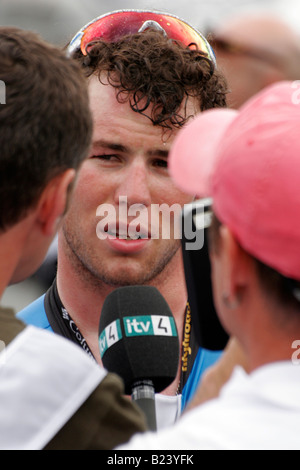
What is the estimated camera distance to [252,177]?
1278 mm

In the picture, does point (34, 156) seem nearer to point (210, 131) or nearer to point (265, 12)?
point (210, 131)

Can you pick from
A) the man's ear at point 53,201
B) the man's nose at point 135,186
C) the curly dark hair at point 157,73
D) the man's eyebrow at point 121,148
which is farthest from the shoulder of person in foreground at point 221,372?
the curly dark hair at point 157,73

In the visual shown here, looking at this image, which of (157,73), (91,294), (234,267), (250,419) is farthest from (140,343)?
(157,73)

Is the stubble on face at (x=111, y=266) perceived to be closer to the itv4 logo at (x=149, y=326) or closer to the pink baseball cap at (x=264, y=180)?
the itv4 logo at (x=149, y=326)

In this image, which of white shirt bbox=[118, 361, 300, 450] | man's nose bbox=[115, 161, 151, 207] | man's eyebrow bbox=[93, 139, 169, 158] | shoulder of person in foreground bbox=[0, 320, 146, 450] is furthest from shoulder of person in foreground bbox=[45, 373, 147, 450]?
man's eyebrow bbox=[93, 139, 169, 158]

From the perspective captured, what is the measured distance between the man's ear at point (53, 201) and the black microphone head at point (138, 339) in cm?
36

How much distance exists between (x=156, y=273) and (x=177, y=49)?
0.86 meters

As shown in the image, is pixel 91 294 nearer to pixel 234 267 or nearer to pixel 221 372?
pixel 221 372

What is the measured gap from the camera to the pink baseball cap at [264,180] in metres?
1.26

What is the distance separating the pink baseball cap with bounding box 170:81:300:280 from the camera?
1.26 meters

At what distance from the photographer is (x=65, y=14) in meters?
4.87

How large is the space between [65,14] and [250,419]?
13.8 ft

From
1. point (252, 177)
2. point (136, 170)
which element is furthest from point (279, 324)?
point (136, 170)

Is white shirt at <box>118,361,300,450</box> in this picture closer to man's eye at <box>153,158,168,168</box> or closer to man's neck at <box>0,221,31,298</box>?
man's neck at <box>0,221,31,298</box>
